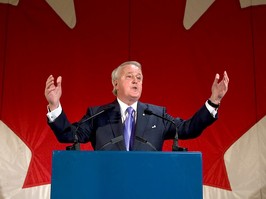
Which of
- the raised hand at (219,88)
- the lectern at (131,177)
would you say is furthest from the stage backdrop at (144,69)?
the lectern at (131,177)

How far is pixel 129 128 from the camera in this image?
1401 millimetres

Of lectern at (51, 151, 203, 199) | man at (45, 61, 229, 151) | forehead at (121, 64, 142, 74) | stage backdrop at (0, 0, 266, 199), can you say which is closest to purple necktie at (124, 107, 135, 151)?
man at (45, 61, 229, 151)

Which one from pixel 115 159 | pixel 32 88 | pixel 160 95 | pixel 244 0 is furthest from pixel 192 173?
pixel 244 0

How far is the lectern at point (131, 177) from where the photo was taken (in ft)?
2.85

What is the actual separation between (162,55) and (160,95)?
317mm

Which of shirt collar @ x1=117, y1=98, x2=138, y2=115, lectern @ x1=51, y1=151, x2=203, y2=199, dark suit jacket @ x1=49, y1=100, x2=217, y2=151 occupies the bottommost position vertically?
lectern @ x1=51, y1=151, x2=203, y2=199

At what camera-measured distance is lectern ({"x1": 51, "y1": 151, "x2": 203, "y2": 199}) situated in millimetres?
870

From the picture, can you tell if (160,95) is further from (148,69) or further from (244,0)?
(244,0)

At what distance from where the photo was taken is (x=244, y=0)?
2.50 m

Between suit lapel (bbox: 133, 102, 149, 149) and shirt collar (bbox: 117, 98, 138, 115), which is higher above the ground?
shirt collar (bbox: 117, 98, 138, 115)

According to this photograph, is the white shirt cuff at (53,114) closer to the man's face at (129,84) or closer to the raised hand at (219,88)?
the man's face at (129,84)

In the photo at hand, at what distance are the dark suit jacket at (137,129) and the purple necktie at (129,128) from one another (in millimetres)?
22

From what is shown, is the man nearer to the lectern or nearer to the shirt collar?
the shirt collar

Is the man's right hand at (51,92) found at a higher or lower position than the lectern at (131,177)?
higher
